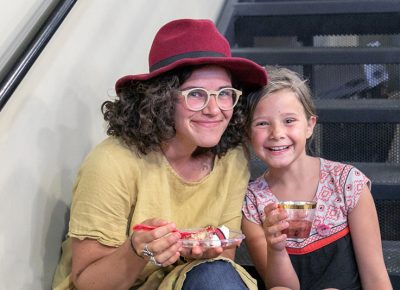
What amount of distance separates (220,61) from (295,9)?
4.74 ft

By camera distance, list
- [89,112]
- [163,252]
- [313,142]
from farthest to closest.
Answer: [313,142] < [89,112] < [163,252]

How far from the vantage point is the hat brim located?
5.33 feet

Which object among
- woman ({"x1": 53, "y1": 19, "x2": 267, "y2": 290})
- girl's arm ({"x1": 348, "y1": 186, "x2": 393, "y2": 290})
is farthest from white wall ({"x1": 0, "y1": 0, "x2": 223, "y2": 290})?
girl's arm ({"x1": 348, "y1": 186, "x2": 393, "y2": 290})

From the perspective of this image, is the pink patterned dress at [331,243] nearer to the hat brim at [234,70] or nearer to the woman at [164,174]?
the woman at [164,174]

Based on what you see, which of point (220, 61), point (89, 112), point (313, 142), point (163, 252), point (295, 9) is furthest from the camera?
point (295, 9)

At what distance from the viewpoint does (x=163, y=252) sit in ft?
4.63

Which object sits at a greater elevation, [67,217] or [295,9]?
Answer: [295,9]

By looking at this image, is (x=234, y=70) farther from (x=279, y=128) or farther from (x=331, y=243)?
(x=331, y=243)

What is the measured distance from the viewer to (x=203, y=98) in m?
1.67

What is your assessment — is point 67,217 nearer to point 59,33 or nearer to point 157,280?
point 157,280

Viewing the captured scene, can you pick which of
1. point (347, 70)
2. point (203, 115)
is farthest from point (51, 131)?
point (347, 70)

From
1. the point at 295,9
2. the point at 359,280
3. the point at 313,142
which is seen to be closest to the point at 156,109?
the point at 359,280

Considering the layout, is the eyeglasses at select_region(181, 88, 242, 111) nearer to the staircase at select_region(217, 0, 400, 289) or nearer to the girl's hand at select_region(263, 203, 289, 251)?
the girl's hand at select_region(263, 203, 289, 251)

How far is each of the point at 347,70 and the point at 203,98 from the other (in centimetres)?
129
